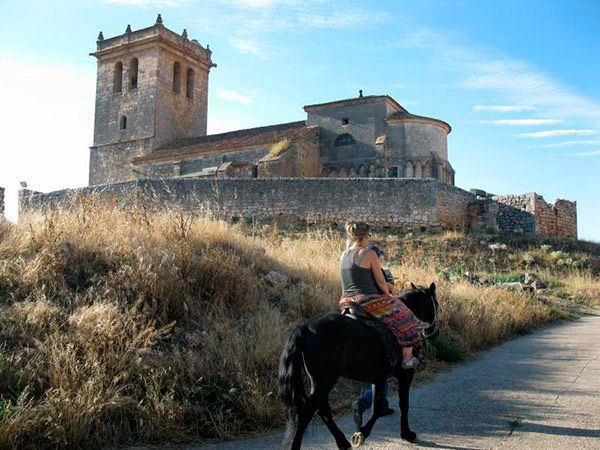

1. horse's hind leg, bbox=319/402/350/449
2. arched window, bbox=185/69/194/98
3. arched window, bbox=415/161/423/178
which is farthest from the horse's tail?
arched window, bbox=185/69/194/98

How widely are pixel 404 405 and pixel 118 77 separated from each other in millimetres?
43331

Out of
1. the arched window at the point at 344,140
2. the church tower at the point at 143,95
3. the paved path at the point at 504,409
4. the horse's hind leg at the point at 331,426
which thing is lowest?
the paved path at the point at 504,409

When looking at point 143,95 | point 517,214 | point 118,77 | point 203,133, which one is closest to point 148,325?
point 517,214

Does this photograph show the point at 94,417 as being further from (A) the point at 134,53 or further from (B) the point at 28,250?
(A) the point at 134,53

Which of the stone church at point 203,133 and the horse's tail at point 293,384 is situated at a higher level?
the stone church at point 203,133

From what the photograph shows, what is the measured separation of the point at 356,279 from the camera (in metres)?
4.59

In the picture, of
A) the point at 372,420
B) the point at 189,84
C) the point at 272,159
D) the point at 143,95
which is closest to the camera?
the point at 372,420

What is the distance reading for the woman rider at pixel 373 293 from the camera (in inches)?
178

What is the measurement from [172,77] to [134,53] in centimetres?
343

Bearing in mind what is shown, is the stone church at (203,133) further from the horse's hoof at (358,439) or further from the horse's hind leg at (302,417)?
the horse's hind leg at (302,417)

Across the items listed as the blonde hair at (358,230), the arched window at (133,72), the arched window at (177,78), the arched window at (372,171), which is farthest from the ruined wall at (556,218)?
the arched window at (133,72)

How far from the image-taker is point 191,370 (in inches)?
199

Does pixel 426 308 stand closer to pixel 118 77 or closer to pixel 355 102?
pixel 355 102

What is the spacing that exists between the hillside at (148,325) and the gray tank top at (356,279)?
1.35 metres
